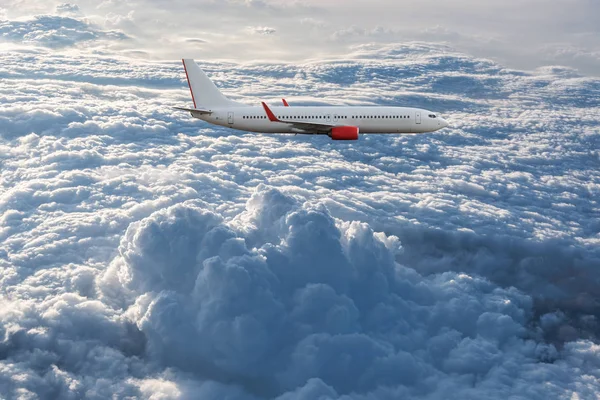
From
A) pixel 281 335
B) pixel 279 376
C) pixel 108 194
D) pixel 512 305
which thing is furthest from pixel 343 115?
pixel 108 194

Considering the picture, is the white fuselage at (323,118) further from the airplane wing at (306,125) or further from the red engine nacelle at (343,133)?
the red engine nacelle at (343,133)

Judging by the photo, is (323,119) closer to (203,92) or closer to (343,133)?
(343,133)

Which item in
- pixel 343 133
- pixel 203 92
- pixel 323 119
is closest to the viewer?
pixel 343 133

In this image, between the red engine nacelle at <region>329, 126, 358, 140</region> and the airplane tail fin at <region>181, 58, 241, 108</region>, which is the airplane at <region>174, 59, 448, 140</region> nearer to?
the red engine nacelle at <region>329, 126, 358, 140</region>

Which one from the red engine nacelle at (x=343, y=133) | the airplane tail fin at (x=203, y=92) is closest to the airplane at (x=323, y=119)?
the red engine nacelle at (x=343, y=133)

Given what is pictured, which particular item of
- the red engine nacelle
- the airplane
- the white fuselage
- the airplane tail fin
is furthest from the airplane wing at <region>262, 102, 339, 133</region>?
the airplane tail fin

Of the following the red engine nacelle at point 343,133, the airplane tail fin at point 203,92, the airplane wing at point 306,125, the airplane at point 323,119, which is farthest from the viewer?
the airplane tail fin at point 203,92

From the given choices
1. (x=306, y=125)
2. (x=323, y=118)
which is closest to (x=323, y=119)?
(x=323, y=118)

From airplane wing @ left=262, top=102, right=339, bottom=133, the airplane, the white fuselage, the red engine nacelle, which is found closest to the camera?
airplane wing @ left=262, top=102, right=339, bottom=133
